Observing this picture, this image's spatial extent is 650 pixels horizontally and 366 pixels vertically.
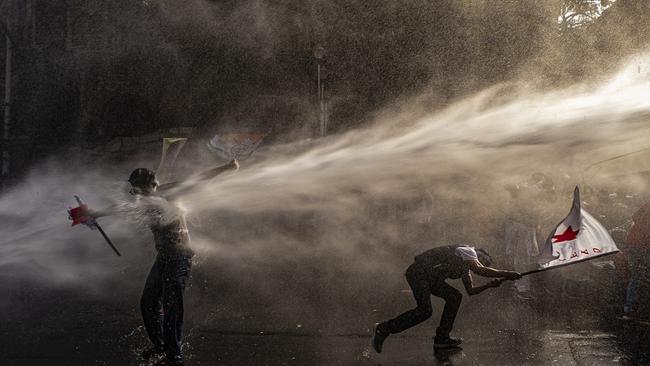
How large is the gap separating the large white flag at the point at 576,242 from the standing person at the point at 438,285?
0.50 m

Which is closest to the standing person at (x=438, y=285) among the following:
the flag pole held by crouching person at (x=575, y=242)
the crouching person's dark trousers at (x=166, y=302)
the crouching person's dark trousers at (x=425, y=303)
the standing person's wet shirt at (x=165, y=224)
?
the crouching person's dark trousers at (x=425, y=303)

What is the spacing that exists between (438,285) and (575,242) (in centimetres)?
124

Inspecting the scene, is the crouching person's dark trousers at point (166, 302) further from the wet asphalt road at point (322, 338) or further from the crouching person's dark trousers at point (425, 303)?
the crouching person's dark trousers at point (425, 303)

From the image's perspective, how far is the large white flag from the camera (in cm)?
421

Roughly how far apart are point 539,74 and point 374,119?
11.5 feet

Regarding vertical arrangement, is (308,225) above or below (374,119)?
below

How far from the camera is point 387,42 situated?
1052cm

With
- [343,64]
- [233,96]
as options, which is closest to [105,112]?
[233,96]

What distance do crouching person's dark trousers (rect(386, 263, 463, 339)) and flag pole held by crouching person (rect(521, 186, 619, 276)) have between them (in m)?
0.75

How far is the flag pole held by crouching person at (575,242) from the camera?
4211 mm

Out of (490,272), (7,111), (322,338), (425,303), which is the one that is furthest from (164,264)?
(7,111)

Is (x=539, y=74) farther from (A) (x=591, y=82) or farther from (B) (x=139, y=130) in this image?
(B) (x=139, y=130)

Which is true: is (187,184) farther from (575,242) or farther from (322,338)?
(575,242)

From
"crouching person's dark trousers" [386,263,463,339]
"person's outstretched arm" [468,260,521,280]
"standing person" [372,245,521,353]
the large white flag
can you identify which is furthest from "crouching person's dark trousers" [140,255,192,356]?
the large white flag
